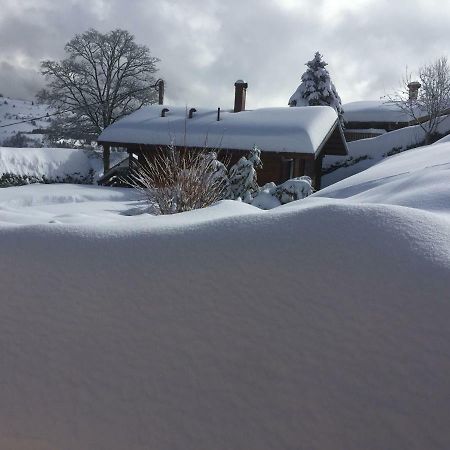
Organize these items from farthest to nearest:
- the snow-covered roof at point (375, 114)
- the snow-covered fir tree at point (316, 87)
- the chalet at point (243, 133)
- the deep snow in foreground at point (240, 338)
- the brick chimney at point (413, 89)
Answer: the snow-covered roof at point (375, 114) < the brick chimney at point (413, 89) < the snow-covered fir tree at point (316, 87) < the chalet at point (243, 133) < the deep snow in foreground at point (240, 338)

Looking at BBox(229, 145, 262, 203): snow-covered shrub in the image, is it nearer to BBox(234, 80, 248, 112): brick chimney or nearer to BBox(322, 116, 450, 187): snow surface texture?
BBox(234, 80, 248, 112): brick chimney

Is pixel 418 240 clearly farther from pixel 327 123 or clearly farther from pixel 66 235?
pixel 327 123

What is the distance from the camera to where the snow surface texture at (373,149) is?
927 inches

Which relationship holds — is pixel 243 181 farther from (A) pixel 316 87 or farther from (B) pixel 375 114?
(B) pixel 375 114

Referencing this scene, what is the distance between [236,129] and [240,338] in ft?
50.2

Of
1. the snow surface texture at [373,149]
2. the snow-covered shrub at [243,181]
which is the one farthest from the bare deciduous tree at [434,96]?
the snow-covered shrub at [243,181]

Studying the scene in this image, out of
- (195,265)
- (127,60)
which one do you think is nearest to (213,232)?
(195,265)

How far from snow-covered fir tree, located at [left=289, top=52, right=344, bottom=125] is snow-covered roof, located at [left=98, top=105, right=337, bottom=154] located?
857 centimetres

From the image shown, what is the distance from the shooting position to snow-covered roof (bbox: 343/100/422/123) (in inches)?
1190

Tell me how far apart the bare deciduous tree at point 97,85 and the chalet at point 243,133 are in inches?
403

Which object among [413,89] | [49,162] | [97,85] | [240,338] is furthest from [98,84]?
[240,338]

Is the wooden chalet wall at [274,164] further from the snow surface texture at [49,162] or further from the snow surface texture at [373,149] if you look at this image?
the snow surface texture at [373,149]

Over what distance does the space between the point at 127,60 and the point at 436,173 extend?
2824 cm

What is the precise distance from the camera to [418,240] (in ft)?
7.07
